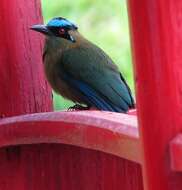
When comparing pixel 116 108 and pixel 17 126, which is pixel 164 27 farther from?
pixel 116 108

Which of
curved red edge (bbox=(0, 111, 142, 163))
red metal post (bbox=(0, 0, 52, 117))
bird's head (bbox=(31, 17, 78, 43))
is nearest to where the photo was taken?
curved red edge (bbox=(0, 111, 142, 163))

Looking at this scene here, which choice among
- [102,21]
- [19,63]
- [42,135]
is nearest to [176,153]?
[42,135]

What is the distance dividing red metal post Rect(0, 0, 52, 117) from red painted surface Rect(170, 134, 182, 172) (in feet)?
4.93

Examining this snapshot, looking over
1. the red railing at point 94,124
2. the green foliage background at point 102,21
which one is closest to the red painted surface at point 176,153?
the red railing at point 94,124

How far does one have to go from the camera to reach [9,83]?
130 inches

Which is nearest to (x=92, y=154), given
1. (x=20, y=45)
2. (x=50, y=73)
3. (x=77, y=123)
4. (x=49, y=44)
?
(x=77, y=123)

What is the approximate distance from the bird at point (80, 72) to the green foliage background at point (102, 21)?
4.58 feet

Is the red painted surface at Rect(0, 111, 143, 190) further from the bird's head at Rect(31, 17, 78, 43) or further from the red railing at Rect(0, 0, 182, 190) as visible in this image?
the bird's head at Rect(31, 17, 78, 43)

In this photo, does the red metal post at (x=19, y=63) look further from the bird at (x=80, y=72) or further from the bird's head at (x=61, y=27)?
the bird's head at (x=61, y=27)

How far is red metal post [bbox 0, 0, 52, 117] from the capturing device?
3287 mm

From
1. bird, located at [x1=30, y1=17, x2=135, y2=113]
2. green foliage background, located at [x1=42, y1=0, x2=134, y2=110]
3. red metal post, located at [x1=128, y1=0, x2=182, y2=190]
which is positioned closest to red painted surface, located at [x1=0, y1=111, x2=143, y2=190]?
red metal post, located at [x1=128, y1=0, x2=182, y2=190]

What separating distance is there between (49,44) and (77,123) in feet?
7.94

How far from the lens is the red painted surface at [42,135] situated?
2299 mm

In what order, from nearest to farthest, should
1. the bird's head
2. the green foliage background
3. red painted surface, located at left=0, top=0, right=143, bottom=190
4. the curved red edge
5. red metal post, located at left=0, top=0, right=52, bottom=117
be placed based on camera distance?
the curved red edge, red painted surface, located at left=0, top=0, right=143, bottom=190, red metal post, located at left=0, top=0, right=52, bottom=117, the bird's head, the green foliage background
